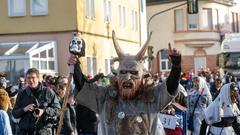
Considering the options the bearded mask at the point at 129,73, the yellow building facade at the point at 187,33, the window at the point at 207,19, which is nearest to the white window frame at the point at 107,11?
the yellow building facade at the point at 187,33

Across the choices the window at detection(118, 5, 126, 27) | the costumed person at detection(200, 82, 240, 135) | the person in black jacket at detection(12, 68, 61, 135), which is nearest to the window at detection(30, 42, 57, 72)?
the window at detection(118, 5, 126, 27)

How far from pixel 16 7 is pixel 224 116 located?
20972 millimetres

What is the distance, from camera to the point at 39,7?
1174 inches

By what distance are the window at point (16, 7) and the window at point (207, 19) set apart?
27839 millimetres

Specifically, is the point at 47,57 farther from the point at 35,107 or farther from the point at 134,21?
the point at 35,107

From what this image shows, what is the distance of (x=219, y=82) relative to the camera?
15398 mm

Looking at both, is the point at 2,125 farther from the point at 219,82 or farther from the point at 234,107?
the point at 219,82

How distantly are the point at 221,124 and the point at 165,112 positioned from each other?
4.41 feet

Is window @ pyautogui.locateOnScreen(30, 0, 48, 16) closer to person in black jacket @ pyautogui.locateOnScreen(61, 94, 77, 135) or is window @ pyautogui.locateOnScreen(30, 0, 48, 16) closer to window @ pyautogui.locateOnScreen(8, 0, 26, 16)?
window @ pyautogui.locateOnScreen(8, 0, 26, 16)

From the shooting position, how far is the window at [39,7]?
29766 millimetres

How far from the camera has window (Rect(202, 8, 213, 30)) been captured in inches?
2168

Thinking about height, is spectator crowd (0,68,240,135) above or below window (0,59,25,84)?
below

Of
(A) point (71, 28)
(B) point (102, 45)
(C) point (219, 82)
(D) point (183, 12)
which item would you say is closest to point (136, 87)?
(C) point (219, 82)

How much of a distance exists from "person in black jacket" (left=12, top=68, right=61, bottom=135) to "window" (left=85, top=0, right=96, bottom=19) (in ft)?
74.5
